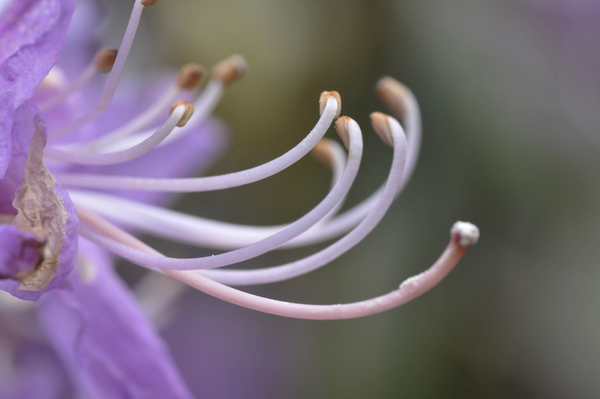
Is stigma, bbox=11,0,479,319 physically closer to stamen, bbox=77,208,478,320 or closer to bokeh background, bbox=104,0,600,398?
stamen, bbox=77,208,478,320


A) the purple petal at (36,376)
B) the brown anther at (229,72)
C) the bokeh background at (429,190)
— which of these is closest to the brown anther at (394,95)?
the brown anther at (229,72)

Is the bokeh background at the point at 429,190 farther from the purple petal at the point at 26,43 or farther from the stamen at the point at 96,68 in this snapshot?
the purple petal at the point at 26,43

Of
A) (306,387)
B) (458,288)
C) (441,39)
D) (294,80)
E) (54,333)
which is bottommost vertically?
(306,387)

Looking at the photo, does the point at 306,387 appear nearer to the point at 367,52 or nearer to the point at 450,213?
the point at 450,213

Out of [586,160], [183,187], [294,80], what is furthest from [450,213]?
[183,187]

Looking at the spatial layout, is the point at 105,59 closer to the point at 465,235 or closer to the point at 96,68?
the point at 96,68

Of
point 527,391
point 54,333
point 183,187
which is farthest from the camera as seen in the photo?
point 527,391
